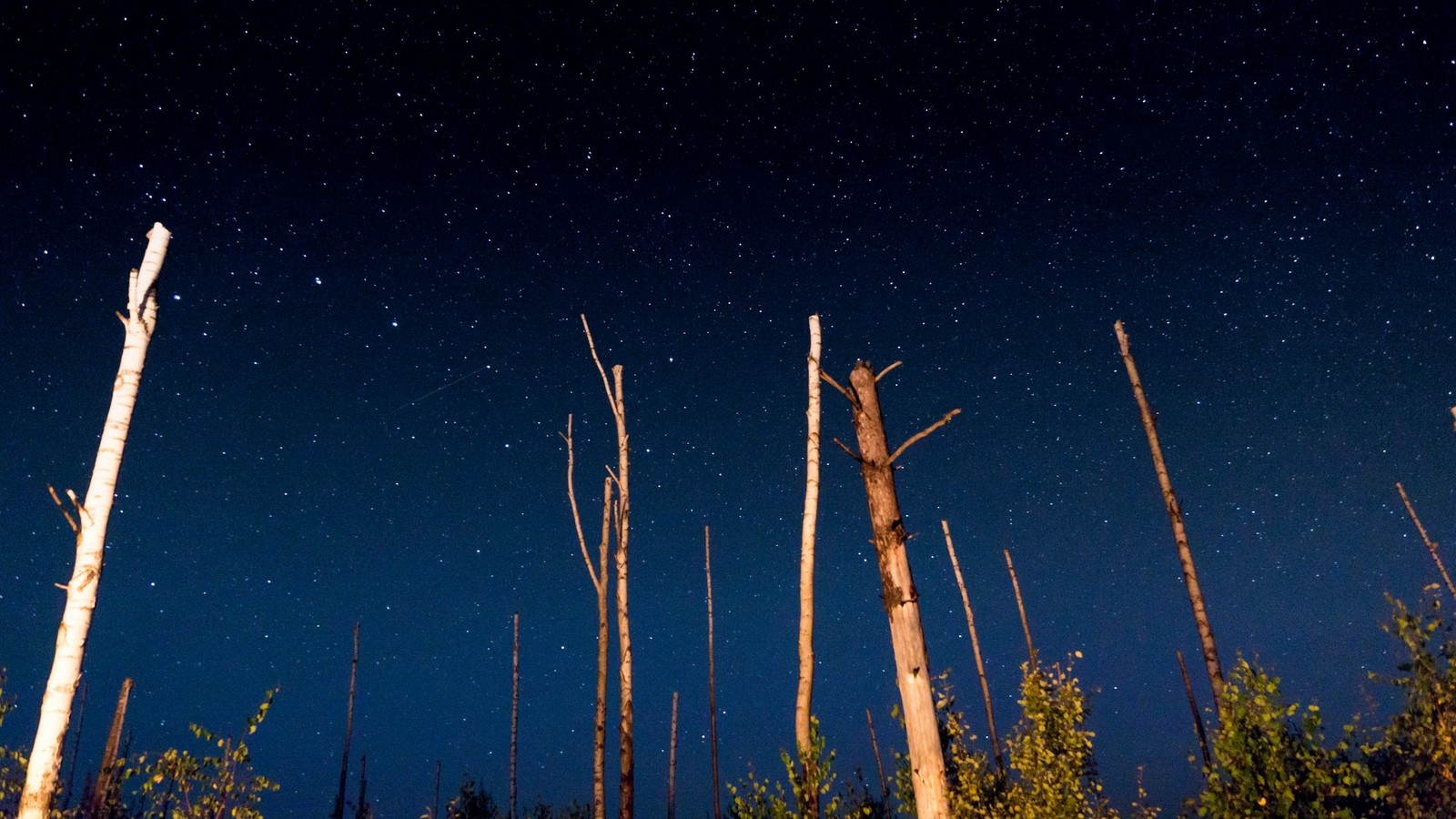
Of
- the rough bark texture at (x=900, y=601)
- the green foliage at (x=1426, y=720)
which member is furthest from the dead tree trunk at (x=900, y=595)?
the green foliage at (x=1426, y=720)

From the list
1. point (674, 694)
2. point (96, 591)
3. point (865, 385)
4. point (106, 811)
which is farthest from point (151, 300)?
point (674, 694)

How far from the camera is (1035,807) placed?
14562 mm

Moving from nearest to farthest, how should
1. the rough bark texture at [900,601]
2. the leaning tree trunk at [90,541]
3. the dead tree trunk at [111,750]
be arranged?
1. the leaning tree trunk at [90,541]
2. the rough bark texture at [900,601]
3. the dead tree trunk at [111,750]

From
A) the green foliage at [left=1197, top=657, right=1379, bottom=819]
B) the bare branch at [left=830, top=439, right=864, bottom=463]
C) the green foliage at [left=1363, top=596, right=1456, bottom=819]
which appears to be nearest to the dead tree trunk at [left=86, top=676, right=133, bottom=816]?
the bare branch at [left=830, top=439, right=864, bottom=463]

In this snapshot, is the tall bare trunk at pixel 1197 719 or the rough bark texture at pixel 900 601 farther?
the tall bare trunk at pixel 1197 719

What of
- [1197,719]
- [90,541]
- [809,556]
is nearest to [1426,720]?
[1197,719]

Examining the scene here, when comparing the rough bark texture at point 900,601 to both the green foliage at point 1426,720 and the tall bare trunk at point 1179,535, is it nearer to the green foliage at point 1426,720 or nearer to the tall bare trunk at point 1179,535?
the tall bare trunk at point 1179,535

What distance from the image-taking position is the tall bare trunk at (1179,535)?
12.0 metres

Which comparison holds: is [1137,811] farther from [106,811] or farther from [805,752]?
[106,811]

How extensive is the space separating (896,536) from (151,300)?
749cm

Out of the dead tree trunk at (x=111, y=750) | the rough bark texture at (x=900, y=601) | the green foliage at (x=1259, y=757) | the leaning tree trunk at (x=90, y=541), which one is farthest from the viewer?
the dead tree trunk at (x=111, y=750)

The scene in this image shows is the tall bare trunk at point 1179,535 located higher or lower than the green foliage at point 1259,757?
higher

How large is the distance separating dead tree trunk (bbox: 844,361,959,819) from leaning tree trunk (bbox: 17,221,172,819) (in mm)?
6488

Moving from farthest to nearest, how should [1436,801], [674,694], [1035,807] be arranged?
1. [674,694]
2. [1436,801]
3. [1035,807]
